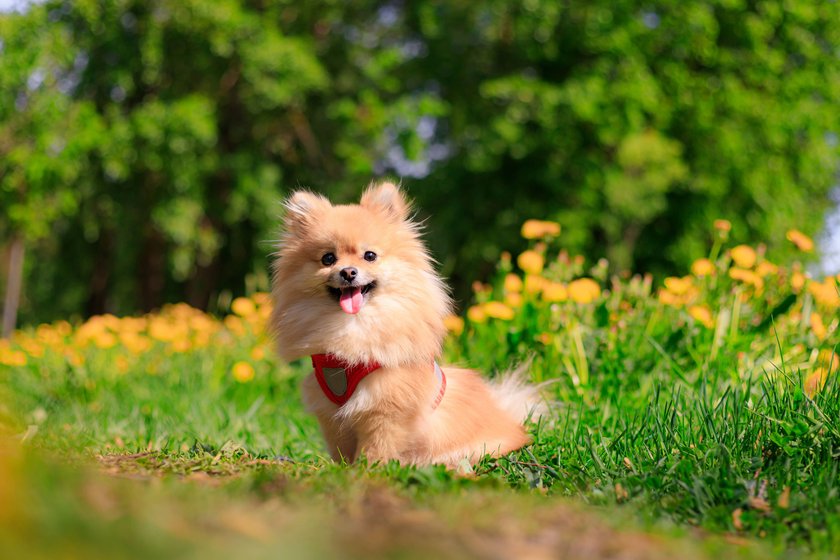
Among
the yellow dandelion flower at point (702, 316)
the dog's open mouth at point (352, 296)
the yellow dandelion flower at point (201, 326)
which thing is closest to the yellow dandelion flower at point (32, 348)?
the yellow dandelion flower at point (201, 326)

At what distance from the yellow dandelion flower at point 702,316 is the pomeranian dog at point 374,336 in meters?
1.66

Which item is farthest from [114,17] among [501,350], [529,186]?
[501,350]

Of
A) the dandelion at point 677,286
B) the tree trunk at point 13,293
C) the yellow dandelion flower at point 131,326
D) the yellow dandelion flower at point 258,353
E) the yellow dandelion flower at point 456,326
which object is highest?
the dandelion at point 677,286

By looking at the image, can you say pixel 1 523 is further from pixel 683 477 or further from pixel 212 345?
pixel 212 345

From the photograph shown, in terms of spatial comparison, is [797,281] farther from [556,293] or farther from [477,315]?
[477,315]

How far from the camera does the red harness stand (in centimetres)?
327

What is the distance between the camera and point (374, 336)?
10.9 feet

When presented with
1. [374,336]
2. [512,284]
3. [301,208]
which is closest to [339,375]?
[374,336]

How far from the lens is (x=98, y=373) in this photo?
6480 mm

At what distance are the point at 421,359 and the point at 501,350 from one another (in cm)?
A: 203

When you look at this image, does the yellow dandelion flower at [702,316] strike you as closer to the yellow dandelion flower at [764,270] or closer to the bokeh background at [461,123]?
the yellow dandelion flower at [764,270]

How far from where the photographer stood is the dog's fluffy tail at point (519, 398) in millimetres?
4000

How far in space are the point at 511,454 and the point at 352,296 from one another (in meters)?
0.94

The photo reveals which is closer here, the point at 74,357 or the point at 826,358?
the point at 826,358
